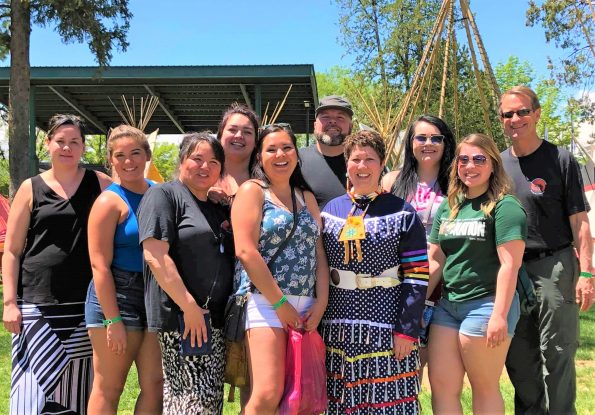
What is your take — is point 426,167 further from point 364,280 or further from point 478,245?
point 364,280

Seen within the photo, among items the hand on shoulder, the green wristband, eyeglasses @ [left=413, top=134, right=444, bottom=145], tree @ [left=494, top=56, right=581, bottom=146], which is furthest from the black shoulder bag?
tree @ [left=494, top=56, right=581, bottom=146]

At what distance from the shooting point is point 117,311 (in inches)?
115

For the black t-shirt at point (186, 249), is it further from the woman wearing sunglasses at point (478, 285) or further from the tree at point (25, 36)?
the tree at point (25, 36)

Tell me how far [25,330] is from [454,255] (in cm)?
255

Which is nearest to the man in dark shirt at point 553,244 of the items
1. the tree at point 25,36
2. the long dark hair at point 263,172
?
the long dark hair at point 263,172

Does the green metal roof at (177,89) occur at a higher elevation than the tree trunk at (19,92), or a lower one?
higher

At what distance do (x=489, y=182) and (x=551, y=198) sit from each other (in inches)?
26.5

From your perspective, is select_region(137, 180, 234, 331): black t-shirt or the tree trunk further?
the tree trunk

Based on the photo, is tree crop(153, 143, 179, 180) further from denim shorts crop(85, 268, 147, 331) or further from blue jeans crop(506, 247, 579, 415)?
blue jeans crop(506, 247, 579, 415)

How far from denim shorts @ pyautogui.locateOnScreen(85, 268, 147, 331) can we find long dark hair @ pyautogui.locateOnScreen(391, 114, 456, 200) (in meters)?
1.72

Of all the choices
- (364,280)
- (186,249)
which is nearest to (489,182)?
(364,280)

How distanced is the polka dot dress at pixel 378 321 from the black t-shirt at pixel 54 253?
1519mm

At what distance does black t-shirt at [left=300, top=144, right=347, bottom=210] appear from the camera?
396 centimetres

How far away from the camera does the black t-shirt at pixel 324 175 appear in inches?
156
